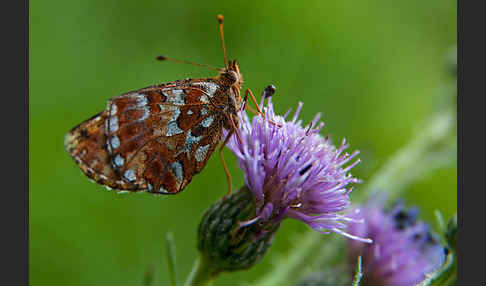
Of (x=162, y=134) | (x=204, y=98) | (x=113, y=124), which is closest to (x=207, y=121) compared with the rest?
(x=204, y=98)

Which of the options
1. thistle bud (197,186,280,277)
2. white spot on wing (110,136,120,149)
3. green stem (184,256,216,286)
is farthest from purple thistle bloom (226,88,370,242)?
white spot on wing (110,136,120,149)

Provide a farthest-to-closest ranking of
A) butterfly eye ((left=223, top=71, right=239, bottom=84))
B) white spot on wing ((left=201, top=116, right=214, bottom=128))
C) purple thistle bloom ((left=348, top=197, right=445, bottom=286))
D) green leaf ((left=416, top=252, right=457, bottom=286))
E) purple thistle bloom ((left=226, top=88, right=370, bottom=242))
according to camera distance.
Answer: purple thistle bloom ((left=348, top=197, right=445, bottom=286)), butterfly eye ((left=223, top=71, right=239, bottom=84)), white spot on wing ((left=201, top=116, right=214, bottom=128)), purple thistle bloom ((left=226, top=88, right=370, bottom=242)), green leaf ((left=416, top=252, right=457, bottom=286))

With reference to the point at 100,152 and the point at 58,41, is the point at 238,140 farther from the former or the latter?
the point at 58,41

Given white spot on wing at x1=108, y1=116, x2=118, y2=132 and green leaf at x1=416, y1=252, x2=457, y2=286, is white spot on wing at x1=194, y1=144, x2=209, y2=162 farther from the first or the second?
green leaf at x1=416, y1=252, x2=457, y2=286

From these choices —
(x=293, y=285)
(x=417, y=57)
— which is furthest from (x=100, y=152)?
(x=417, y=57)

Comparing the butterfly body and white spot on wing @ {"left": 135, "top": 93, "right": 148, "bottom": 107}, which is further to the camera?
white spot on wing @ {"left": 135, "top": 93, "right": 148, "bottom": 107}

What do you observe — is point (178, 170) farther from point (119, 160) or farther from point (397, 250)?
point (397, 250)

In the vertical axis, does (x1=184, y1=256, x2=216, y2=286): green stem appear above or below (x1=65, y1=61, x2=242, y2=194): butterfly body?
below
